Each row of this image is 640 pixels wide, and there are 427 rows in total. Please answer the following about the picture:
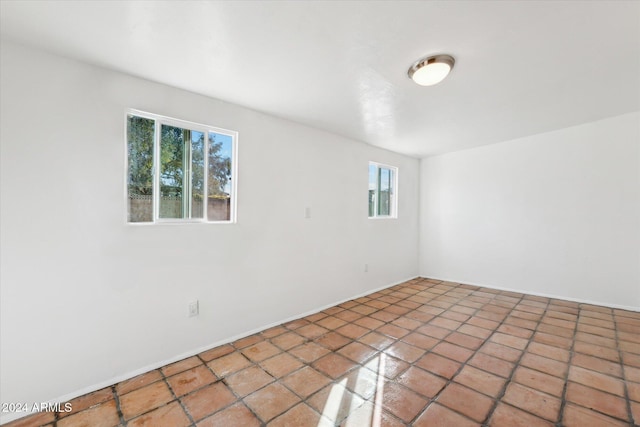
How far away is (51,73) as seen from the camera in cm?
177

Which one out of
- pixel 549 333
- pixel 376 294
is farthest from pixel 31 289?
pixel 549 333

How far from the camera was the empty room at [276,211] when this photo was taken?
5.34 ft

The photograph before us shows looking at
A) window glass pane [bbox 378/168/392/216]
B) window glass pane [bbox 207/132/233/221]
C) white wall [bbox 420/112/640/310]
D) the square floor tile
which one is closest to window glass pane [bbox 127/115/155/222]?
window glass pane [bbox 207/132/233/221]

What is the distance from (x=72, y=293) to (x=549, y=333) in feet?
13.3

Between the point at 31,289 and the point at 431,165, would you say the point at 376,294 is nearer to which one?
the point at 431,165

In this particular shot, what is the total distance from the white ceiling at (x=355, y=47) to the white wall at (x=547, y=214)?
98 cm

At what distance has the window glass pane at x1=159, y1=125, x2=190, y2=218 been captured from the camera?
2.26 meters

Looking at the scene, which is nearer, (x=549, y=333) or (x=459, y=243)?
(x=549, y=333)

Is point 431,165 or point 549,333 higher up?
point 431,165

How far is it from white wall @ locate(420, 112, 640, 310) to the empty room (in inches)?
1.4

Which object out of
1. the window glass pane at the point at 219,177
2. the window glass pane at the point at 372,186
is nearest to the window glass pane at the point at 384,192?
the window glass pane at the point at 372,186

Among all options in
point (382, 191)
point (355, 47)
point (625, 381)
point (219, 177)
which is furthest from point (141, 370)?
point (382, 191)

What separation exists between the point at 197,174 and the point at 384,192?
307 cm

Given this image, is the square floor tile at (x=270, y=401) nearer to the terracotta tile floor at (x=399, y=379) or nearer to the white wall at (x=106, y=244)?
the terracotta tile floor at (x=399, y=379)
